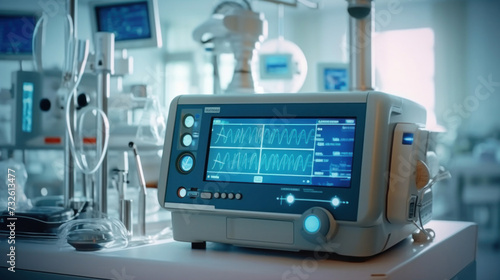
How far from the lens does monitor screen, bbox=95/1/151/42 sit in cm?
189

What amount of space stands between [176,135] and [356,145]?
31 cm

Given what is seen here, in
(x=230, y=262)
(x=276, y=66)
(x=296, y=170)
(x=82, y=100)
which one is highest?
(x=276, y=66)

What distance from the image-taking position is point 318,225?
0.81 m

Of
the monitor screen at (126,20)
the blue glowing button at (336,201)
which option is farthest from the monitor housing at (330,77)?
the blue glowing button at (336,201)

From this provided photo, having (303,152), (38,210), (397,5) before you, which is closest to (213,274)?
(303,152)

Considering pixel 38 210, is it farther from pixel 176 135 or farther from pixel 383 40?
pixel 383 40

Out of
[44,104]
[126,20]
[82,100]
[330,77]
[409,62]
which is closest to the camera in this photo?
[82,100]

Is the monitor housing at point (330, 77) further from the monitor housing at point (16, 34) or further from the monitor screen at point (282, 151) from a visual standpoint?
the monitor screen at point (282, 151)

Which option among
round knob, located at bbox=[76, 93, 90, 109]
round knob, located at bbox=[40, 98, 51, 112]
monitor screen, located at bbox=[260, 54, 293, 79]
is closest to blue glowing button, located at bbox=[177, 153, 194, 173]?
round knob, located at bbox=[76, 93, 90, 109]

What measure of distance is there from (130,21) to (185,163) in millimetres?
1194

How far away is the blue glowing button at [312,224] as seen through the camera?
815 millimetres

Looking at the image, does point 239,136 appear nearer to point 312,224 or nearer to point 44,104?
point 312,224

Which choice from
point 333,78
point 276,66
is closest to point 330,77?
point 333,78

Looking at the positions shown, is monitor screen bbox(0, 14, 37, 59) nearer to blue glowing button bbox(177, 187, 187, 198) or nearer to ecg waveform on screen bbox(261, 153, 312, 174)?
blue glowing button bbox(177, 187, 187, 198)
